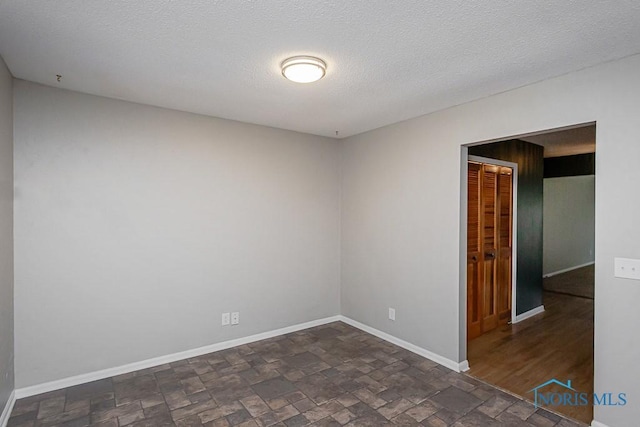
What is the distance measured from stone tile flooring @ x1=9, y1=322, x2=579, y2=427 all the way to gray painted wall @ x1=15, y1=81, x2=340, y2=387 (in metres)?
0.33

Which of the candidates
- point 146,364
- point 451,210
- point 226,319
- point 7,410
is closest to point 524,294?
point 451,210

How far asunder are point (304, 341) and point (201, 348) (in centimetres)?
111

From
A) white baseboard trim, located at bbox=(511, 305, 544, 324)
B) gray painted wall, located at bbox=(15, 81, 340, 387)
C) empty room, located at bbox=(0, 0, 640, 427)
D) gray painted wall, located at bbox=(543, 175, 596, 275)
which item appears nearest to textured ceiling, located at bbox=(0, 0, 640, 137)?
empty room, located at bbox=(0, 0, 640, 427)

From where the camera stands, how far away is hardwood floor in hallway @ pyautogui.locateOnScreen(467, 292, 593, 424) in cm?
290

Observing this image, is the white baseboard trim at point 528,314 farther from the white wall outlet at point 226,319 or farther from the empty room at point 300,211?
the white wall outlet at point 226,319

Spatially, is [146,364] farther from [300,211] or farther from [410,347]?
[410,347]

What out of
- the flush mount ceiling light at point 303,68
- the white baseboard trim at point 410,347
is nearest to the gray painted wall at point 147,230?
the white baseboard trim at point 410,347

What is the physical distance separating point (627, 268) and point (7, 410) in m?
4.34

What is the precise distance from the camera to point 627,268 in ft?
7.17

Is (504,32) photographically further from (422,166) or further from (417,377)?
(417,377)

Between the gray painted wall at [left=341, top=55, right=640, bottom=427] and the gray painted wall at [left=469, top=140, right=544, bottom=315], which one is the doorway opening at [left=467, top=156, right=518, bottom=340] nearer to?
the gray painted wall at [left=469, top=140, right=544, bottom=315]

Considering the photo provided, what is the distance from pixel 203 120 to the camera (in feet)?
11.6

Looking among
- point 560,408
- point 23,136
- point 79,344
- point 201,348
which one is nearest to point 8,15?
point 23,136

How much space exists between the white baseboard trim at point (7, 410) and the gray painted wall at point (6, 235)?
0.05 meters
